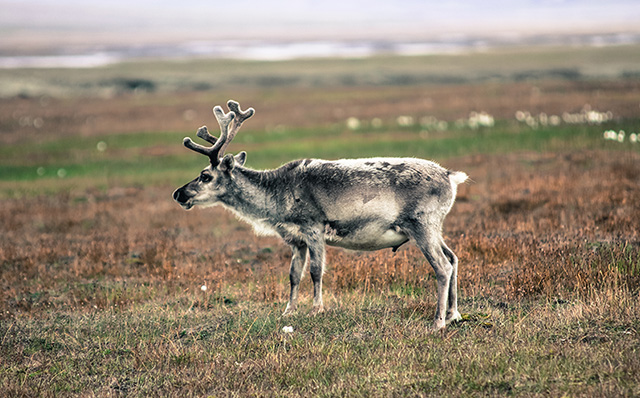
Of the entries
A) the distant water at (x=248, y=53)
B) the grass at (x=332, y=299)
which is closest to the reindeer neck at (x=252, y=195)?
the grass at (x=332, y=299)

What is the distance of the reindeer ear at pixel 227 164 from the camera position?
9312 mm

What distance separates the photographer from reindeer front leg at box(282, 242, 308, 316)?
8969mm

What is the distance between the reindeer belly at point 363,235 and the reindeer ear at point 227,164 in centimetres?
167

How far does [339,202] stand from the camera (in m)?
8.59

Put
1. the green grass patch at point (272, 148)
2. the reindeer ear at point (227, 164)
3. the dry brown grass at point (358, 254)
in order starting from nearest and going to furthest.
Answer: the reindeer ear at point (227, 164)
the dry brown grass at point (358, 254)
the green grass patch at point (272, 148)

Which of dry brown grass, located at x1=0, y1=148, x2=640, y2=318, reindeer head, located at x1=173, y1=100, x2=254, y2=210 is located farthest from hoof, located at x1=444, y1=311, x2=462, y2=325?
reindeer head, located at x1=173, y1=100, x2=254, y2=210

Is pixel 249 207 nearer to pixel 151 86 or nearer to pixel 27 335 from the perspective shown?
pixel 27 335

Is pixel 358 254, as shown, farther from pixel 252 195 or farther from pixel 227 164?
pixel 227 164

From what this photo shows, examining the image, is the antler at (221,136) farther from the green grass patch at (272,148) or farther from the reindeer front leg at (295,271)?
the green grass patch at (272,148)

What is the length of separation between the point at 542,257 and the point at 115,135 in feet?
113

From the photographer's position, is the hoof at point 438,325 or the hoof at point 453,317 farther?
the hoof at point 453,317

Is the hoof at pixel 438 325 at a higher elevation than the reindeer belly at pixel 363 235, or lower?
lower

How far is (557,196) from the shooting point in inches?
640

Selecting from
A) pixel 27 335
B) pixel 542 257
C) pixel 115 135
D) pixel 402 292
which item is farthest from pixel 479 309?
pixel 115 135
